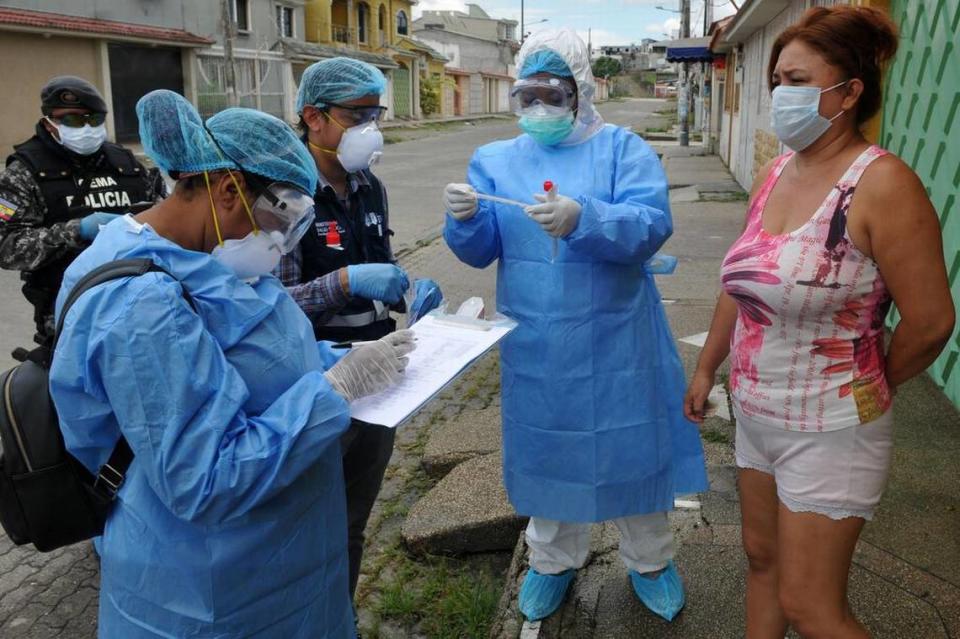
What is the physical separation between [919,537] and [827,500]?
143cm

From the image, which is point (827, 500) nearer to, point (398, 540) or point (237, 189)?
point (237, 189)

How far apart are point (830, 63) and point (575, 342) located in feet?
3.39

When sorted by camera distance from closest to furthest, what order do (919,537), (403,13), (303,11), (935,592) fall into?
1. (935,592)
2. (919,537)
3. (303,11)
4. (403,13)

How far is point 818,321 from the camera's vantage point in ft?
6.21

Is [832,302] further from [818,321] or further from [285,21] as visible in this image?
[285,21]

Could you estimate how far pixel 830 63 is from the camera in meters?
1.92

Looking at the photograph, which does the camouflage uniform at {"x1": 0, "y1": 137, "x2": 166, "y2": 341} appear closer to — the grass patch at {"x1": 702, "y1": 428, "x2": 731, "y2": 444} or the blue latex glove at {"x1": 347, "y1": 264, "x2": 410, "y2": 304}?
the blue latex glove at {"x1": 347, "y1": 264, "x2": 410, "y2": 304}

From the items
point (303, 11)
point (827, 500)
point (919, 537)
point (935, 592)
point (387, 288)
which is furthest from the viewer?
point (303, 11)

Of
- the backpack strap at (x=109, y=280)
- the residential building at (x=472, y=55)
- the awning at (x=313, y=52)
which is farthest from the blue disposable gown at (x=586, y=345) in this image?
the residential building at (x=472, y=55)

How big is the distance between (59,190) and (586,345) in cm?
243

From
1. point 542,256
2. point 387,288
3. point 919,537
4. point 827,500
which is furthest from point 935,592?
point 387,288

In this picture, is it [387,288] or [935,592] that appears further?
[935,592]

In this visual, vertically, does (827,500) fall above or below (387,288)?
below

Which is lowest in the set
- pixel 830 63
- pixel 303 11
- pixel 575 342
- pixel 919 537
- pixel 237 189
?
pixel 919 537
